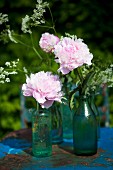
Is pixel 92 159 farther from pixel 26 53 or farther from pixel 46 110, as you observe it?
pixel 26 53

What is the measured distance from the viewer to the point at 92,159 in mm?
2064

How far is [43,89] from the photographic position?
77.2 inches

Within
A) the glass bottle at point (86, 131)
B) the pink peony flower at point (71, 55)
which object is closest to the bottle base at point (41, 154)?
the glass bottle at point (86, 131)

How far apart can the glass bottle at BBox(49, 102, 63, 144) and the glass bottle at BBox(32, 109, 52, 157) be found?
0.18 m

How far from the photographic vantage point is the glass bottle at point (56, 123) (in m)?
2.32

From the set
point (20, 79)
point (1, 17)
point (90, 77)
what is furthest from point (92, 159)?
point (20, 79)

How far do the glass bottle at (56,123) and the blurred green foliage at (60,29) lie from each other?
1.50 metres

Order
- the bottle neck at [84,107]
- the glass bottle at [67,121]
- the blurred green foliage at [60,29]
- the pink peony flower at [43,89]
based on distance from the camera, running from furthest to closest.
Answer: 1. the blurred green foliage at [60,29]
2. the glass bottle at [67,121]
3. the bottle neck at [84,107]
4. the pink peony flower at [43,89]

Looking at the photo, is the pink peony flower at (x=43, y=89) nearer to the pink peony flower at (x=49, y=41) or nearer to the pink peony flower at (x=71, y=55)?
the pink peony flower at (x=71, y=55)

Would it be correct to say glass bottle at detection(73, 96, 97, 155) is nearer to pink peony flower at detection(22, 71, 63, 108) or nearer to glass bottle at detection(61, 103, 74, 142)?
pink peony flower at detection(22, 71, 63, 108)

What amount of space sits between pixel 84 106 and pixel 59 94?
0.17 metres

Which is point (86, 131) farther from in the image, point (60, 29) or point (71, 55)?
point (60, 29)

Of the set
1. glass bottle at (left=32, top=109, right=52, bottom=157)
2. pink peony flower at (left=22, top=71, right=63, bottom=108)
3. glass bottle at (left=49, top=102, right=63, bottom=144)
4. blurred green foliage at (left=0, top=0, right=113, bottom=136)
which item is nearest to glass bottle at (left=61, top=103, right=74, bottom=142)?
glass bottle at (left=49, top=102, right=63, bottom=144)

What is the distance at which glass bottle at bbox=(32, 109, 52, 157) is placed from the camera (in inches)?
83.5
